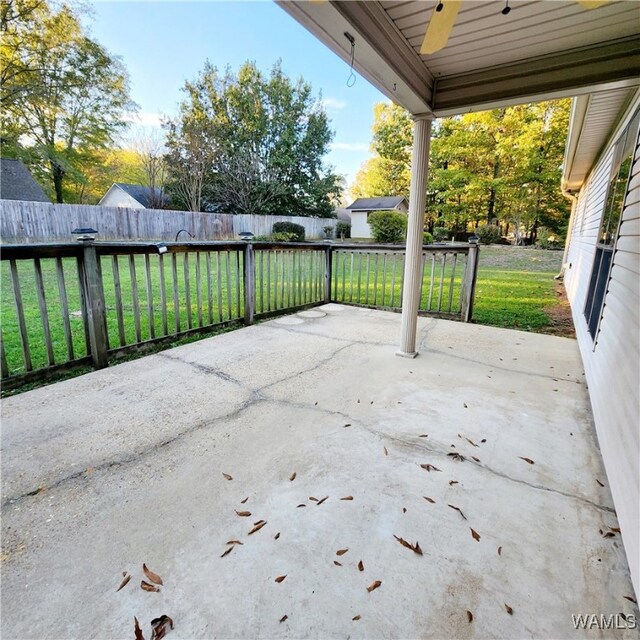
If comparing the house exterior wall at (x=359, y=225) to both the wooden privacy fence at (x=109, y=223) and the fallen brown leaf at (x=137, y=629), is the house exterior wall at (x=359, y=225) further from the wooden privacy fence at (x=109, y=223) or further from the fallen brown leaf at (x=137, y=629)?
the fallen brown leaf at (x=137, y=629)

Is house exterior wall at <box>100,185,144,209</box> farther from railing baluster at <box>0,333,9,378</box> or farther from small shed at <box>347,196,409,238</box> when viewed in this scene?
railing baluster at <box>0,333,9,378</box>

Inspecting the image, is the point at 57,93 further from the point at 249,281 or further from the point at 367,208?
the point at 249,281

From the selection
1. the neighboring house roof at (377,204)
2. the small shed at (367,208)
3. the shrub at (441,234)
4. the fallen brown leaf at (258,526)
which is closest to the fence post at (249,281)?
the fallen brown leaf at (258,526)

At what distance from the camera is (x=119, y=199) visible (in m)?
22.1

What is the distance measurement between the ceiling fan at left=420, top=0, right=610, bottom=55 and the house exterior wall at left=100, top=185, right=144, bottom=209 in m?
22.9

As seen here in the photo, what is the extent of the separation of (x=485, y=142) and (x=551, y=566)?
19.2 metres

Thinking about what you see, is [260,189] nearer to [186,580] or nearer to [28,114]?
[28,114]

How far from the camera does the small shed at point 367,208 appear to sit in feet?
79.8

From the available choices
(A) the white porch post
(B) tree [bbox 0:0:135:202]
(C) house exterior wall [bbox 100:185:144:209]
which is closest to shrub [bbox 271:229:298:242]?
(C) house exterior wall [bbox 100:185:144:209]

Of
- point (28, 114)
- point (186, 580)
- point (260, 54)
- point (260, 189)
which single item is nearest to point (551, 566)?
point (186, 580)

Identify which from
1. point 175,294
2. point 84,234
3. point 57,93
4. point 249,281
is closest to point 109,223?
point 57,93

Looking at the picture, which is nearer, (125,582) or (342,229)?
(125,582)

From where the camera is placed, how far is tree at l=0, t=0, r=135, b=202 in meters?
15.5

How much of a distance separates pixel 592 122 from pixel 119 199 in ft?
80.9
